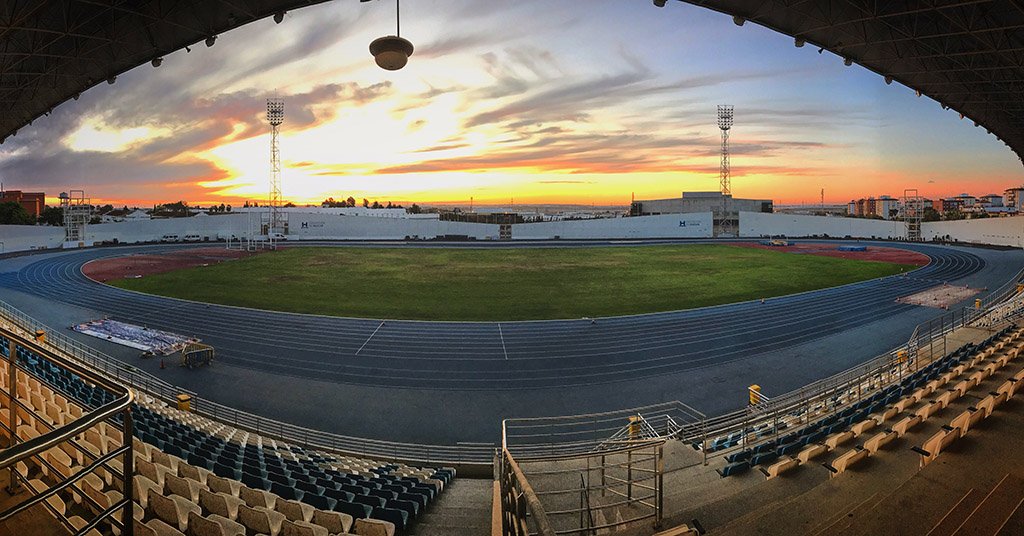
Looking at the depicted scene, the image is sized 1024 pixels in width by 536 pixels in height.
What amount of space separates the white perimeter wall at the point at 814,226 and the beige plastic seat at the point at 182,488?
79864 millimetres

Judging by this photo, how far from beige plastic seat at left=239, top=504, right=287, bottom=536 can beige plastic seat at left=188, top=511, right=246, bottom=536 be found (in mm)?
199

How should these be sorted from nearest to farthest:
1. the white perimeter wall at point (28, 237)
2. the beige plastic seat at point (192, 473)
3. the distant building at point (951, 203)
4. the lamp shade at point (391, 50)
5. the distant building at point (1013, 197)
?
the beige plastic seat at point (192, 473) < the lamp shade at point (391, 50) < the white perimeter wall at point (28, 237) < the distant building at point (1013, 197) < the distant building at point (951, 203)

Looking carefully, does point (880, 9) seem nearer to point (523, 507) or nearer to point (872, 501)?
point (872, 501)

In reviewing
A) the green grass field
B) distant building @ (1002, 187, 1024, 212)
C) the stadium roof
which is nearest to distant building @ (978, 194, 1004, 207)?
distant building @ (1002, 187, 1024, 212)

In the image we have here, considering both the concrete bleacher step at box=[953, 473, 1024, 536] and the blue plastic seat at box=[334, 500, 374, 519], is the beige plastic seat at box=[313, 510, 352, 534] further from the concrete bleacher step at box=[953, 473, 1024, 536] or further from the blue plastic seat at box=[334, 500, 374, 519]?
the concrete bleacher step at box=[953, 473, 1024, 536]

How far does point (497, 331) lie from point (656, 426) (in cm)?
1053

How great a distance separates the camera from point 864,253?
53469 mm

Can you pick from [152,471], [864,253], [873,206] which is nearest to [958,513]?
[152,471]

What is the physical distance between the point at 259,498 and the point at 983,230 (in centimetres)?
7844

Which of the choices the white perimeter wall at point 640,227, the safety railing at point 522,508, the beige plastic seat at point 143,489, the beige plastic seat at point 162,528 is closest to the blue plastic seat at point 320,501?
the beige plastic seat at point 143,489

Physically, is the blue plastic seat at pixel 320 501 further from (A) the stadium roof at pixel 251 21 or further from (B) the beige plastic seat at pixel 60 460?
(A) the stadium roof at pixel 251 21

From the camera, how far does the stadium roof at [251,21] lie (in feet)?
31.1

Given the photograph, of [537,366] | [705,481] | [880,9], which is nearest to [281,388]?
[537,366]

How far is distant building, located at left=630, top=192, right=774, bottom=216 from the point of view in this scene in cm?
7925
